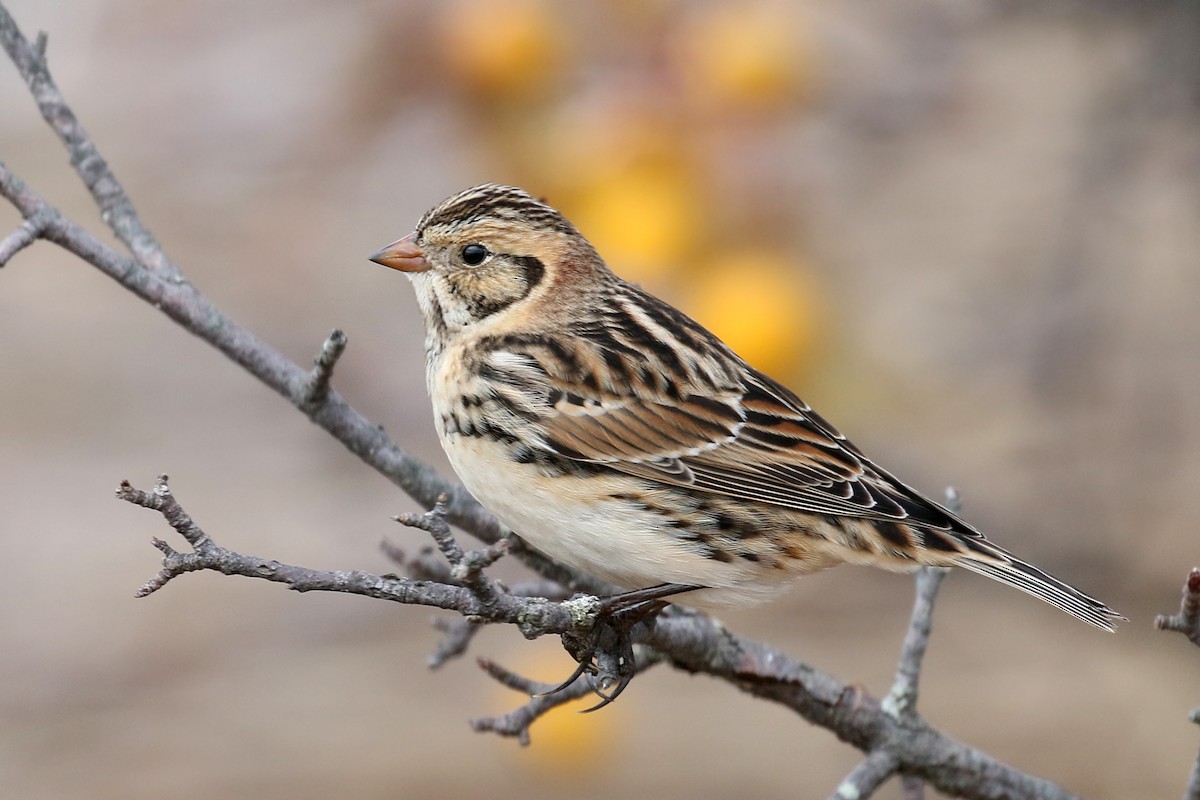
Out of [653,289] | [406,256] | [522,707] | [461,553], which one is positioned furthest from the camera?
[653,289]

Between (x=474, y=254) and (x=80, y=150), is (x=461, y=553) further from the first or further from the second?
(x=80, y=150)

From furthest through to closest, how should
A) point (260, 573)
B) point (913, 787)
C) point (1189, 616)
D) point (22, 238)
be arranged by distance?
1. point (913, 787)
2. point (22, 238)
3. point (1189, 616)
4. point (260, 573)

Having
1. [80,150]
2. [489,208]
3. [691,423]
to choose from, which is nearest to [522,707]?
[691,423]

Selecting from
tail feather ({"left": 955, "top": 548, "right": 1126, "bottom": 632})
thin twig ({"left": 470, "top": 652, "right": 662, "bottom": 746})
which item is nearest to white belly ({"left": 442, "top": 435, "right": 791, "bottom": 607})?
thin twig ({"left": 470, "top": 652, "right": 662, "bottom": 746})

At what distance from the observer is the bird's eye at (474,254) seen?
12.3 feet

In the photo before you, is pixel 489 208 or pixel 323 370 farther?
pixel 489 208

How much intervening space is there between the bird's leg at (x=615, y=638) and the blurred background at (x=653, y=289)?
1645 millimetres

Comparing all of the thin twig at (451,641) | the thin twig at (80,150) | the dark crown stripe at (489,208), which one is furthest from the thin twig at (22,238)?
the thin twig at (451,641)

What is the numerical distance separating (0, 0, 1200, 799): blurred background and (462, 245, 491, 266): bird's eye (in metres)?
1.65

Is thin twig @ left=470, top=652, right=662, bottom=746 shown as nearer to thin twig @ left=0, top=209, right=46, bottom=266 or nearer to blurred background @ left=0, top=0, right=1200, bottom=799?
thin twig @ left=0, top=209, right=46, bottom=266

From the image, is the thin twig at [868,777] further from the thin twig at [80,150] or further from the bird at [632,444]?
the thin twig at [80,150]

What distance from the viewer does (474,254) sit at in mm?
3742

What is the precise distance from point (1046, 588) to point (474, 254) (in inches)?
61.2

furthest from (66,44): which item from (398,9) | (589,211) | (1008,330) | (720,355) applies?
(720,355)
